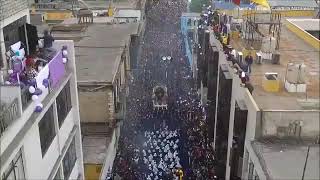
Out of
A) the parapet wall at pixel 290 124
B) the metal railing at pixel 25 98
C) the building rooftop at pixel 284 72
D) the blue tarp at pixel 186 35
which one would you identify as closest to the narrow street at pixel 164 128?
the blue tarp at pixel 186 35

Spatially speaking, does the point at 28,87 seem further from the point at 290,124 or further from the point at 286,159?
the point at 290,124

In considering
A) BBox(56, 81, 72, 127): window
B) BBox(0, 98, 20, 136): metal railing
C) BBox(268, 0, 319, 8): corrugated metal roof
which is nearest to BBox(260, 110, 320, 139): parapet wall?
BBox(56, 81, 72, 127): window

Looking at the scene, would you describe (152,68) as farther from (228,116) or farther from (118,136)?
(228,116)

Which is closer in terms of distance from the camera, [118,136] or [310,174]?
[310,174]

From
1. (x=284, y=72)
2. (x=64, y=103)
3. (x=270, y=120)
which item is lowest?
(x=270, y=120)

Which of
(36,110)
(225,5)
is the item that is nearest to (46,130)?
(36,110)

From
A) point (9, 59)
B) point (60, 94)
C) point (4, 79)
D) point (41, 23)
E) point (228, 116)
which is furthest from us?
point (41, 23)

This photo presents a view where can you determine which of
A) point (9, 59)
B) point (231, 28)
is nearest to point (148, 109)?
point (231, 28)
